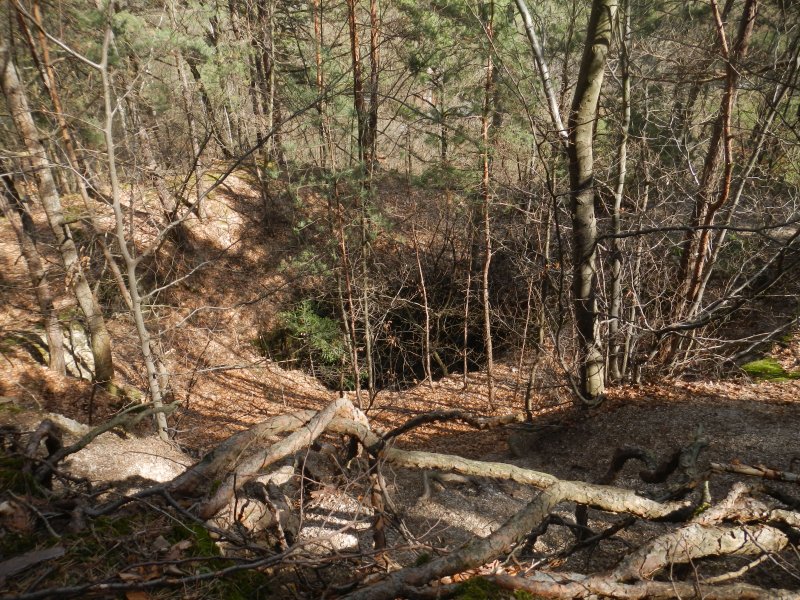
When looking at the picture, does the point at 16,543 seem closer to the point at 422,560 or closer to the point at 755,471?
the point at 422,560

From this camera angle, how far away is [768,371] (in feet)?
26.4

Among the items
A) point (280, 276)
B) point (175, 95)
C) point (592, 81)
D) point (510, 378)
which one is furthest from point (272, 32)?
point (510, 378)

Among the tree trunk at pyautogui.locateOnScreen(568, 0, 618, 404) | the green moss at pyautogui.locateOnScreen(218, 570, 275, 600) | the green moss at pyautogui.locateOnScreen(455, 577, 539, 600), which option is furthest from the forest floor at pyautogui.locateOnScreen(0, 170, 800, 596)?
the tree trunk at pyautogui.locateOnScreen(568, 0, 618, 404)

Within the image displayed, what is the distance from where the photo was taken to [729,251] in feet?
31.9

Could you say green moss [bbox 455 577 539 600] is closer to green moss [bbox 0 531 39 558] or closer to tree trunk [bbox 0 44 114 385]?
green moss [bbox 0 531 39 558]

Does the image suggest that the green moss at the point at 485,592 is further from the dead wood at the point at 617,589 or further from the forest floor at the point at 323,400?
the forest floor at the point at 323,400

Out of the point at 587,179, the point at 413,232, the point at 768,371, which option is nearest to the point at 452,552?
the point at 587,179

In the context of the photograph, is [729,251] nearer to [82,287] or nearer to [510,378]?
[510,378]

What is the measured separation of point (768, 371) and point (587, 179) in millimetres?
5019

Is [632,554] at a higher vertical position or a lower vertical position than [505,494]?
higher

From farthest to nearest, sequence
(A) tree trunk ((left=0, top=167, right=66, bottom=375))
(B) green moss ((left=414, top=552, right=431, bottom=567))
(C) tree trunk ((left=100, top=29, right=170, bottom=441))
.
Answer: (A) tree trunk ((left=0, top=167, right=66, bottom=375)) → (C) tree trunk ((left=100, top=29, right=170, bottom=441)) → (B) green moss ((left=414, top=552, right=431, bottom=567))

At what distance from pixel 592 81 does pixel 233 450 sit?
579 cm

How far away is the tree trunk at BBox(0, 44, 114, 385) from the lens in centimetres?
700

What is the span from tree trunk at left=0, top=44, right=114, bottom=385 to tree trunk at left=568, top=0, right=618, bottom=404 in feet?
20.2
